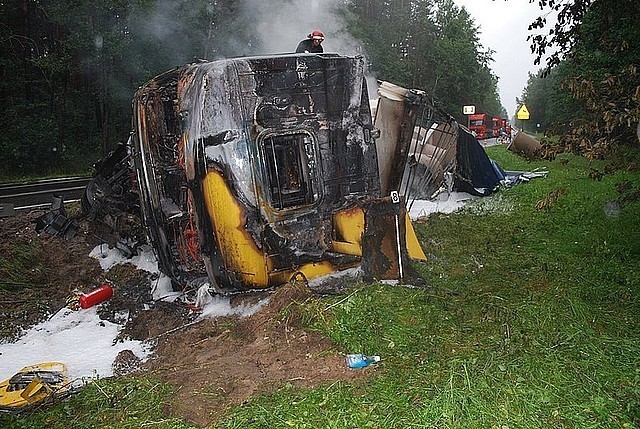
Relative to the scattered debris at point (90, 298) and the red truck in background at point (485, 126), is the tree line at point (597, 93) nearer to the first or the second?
the scattered debris at point (90, 298)

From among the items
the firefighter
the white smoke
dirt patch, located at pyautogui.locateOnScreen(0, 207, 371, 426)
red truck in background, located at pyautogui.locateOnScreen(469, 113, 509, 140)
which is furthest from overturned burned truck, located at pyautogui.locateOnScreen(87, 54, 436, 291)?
red truck in background, located at pyautogui.locateOnScreen(469, 113, 509, 140)

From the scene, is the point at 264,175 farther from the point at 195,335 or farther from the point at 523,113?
the point at 523,113

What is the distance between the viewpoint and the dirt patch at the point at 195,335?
3365 millimetres

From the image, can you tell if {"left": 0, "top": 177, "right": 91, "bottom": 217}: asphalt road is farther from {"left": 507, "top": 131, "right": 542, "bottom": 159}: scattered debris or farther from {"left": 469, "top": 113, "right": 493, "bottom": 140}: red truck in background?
{"left": 469, "top": 113, "right": 493, "bottom": 140}: red truck in background

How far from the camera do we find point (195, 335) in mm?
4340

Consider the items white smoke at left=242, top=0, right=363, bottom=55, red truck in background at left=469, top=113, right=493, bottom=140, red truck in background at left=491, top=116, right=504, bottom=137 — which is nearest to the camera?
white smoke at left=242, top=0, right=363, bottom=55

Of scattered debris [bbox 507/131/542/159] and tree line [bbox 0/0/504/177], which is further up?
tree line [bbox 0/0/504/177]

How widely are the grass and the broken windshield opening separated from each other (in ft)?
3.10

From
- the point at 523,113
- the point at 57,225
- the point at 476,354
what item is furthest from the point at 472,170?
the point at 523,113

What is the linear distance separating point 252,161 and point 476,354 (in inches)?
91.3

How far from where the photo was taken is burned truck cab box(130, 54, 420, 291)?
14.1 ft

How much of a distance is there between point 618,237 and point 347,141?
4.43m

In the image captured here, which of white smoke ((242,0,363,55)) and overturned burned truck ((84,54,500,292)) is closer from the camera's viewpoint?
overturned burned truck ((84,54,500,292))

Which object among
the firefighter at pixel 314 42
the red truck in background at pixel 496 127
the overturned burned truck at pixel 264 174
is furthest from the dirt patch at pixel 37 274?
the red truck in background at pixel 496 127
